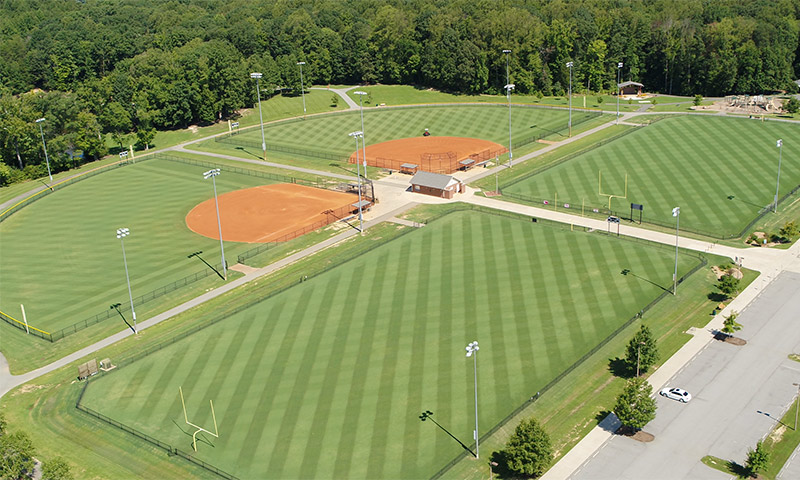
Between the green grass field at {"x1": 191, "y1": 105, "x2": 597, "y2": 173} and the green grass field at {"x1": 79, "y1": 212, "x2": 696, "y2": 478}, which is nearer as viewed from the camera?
the green grass field at {"x1": 79, "y1": 212, "x2": 696, "y2": 478}

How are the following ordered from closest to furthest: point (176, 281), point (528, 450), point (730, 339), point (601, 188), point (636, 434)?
point (528, 450)
point (636, 434)
point (730, 339)
point (176, 281)
point (601, 188)

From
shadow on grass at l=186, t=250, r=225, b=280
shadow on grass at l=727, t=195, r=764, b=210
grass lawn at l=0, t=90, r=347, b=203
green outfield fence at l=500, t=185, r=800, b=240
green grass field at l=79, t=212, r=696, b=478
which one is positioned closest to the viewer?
green grass field at l=79, t=212, r=696, b=478

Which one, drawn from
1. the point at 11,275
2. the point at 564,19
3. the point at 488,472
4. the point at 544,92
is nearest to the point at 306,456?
the point at 488,472

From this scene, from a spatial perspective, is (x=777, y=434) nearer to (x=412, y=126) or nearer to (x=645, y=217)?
(x=645, y=217)

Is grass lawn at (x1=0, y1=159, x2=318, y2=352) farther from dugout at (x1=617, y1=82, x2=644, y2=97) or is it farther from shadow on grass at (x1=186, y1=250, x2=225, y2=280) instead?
dugout at (x1=617, y1=82, x2=644, y2=97)

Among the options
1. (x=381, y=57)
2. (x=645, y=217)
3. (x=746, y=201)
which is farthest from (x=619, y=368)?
(x=381, y=57)

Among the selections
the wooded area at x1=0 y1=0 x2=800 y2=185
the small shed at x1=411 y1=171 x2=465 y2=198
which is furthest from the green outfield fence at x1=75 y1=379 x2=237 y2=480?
the wooded area at x1=0 y1=0 x2=800 y2=185

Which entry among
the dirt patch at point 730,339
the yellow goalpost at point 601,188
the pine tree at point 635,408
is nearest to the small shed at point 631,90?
the yellow goalpost at point 601,188
